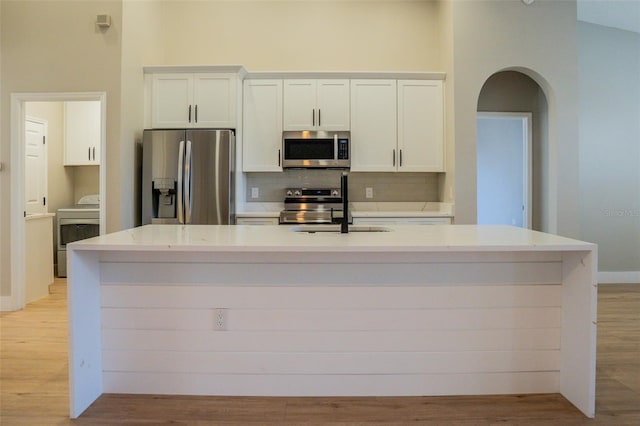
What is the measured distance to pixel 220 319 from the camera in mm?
2193

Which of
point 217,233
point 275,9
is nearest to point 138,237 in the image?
point 217,233

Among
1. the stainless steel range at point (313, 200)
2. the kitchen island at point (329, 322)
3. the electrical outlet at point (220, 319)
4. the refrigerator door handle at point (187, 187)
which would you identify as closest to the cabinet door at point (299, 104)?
the stainless steel range at point (313, 200)

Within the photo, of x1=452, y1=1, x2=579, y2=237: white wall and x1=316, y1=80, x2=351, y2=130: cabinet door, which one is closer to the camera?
x1=452, y1=1, x2=579, y2=237: white wall

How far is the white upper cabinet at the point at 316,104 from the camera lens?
14.6 ft

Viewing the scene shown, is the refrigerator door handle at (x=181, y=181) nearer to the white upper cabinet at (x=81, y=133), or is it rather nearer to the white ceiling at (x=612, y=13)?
the white upper cabinet at (x=81, y=133)

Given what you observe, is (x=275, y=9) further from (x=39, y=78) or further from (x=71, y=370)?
(x=71, y=370)

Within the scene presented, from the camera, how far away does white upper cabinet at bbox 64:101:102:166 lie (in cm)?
557

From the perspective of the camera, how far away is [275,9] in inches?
189

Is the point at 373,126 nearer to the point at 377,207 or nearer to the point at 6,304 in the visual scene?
the point at 377,207

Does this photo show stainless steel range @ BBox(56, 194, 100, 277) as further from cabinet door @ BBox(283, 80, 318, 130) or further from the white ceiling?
the white ceiling

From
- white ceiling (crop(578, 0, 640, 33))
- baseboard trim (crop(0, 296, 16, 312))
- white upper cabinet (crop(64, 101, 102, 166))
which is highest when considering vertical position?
white ceiling (crop(578, 0, 640, 33))

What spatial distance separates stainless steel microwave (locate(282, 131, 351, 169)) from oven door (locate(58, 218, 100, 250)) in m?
2.80

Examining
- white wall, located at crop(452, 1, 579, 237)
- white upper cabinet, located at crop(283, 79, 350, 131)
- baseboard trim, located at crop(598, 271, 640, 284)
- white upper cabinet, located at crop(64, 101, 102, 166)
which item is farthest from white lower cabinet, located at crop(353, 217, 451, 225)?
white upper cabinet, located at crop(64, 101, 102, 166)

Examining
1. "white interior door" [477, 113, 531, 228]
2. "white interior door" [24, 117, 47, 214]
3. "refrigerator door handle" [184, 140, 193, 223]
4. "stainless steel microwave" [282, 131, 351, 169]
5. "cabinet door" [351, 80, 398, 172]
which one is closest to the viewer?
"refrigerator door handle" [184, 140, 193, 223]
